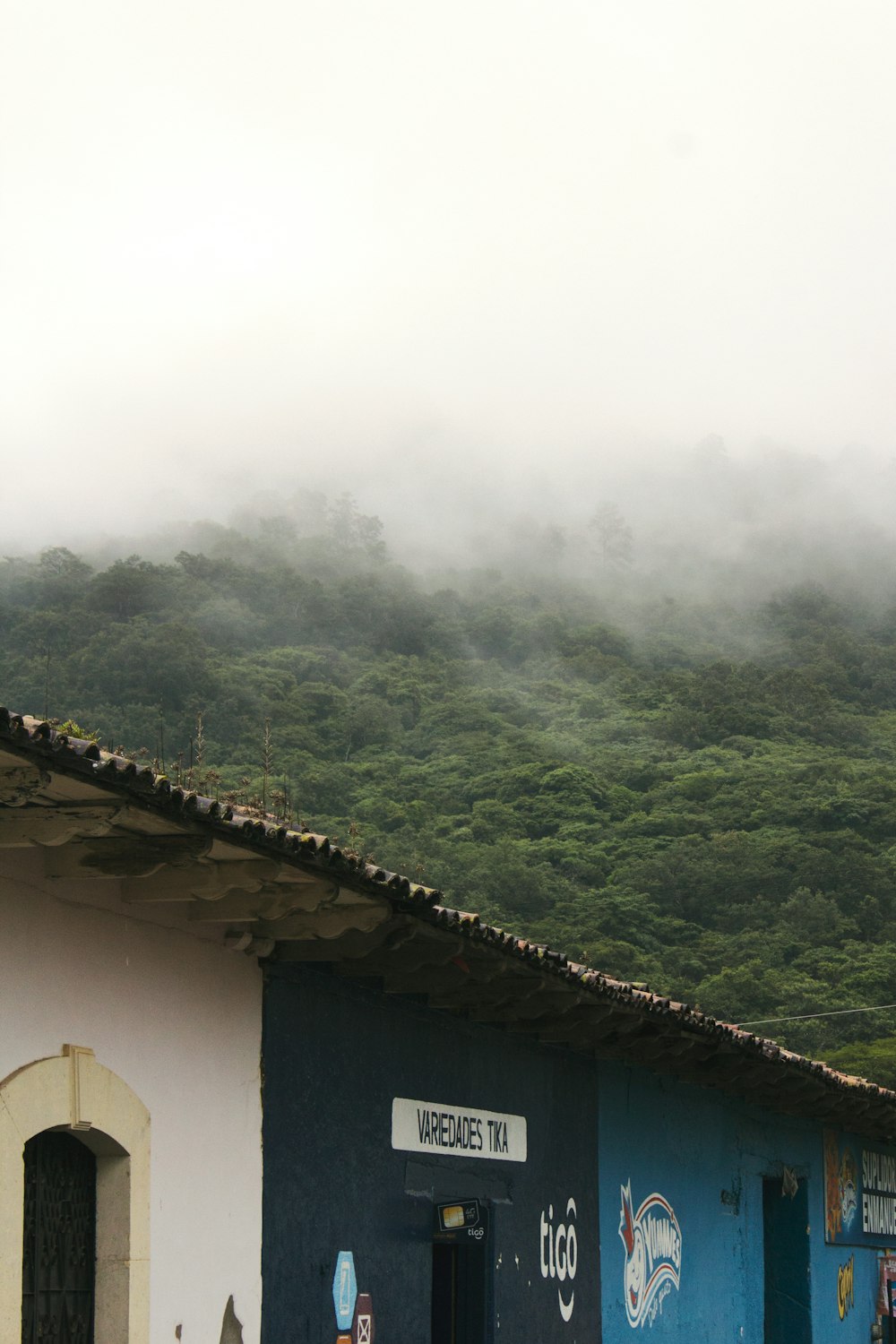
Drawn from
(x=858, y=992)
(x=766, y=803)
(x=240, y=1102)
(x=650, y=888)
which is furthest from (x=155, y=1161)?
(x=766, y=803)

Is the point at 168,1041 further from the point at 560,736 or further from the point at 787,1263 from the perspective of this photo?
the point at 560,736

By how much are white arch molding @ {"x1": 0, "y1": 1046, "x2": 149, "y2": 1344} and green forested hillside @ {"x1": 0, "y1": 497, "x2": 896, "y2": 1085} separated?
19913 millimetres

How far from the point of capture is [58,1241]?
20.9 feet

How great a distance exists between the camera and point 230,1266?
23.8ft

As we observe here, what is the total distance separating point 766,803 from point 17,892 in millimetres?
56387

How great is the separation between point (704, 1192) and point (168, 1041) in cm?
706

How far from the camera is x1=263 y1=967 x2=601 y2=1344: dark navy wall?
7.76 meters

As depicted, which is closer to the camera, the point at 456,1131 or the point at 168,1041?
the point at 168,1041

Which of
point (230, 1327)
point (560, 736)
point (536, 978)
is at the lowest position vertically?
point (230, 1327)

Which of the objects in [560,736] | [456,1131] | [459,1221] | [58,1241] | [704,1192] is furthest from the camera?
[560,736]

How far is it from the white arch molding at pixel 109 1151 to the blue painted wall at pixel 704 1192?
528cm

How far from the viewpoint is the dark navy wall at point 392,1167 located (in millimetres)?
7758

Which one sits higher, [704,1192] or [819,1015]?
[819,1015]

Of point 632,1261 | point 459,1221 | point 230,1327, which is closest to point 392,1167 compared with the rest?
point 459,1221
